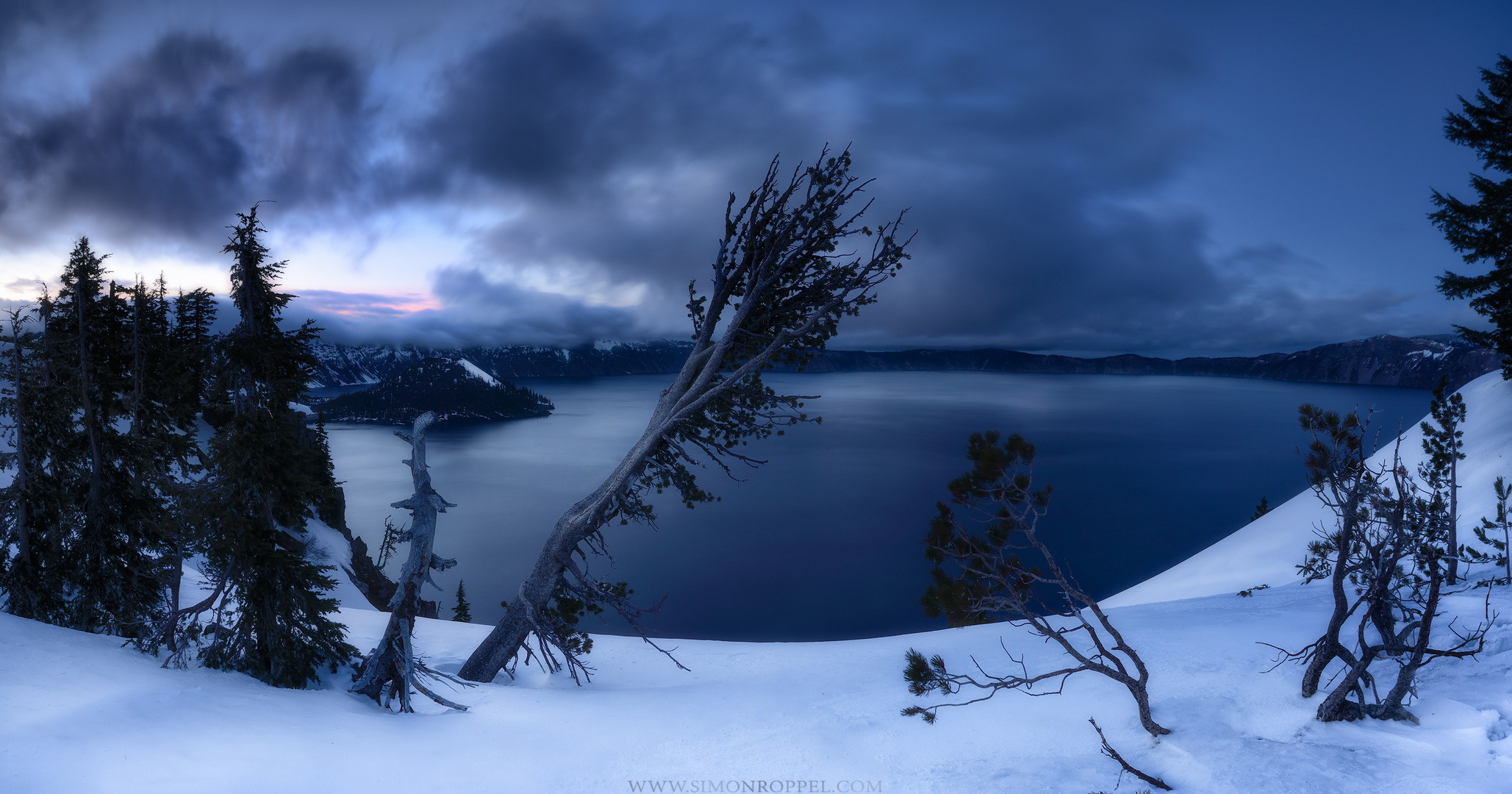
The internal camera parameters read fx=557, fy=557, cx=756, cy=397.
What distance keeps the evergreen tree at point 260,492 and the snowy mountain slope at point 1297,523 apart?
51.3ft

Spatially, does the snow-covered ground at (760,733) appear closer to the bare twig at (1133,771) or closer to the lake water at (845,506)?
the bare twig at (1133,771)

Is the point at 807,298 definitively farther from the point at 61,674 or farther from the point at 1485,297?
the point at 1485,297

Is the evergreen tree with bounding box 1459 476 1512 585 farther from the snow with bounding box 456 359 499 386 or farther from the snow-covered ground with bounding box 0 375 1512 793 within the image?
the snow with bounding box 456 359 499 386

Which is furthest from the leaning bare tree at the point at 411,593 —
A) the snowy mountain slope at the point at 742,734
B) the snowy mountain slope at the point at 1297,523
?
the snowy mountain slope at the point at 1297,523

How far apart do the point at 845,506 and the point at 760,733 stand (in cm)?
4206

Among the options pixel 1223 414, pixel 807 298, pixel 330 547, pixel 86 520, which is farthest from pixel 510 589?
pixel 1223 414

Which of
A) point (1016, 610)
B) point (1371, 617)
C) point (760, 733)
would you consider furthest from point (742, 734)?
point (1371, 617)

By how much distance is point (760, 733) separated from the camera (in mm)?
5453

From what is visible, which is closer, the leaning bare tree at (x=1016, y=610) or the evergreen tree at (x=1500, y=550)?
the leaning bare tree at (x=1016, y=610)

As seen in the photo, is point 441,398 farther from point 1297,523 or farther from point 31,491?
point 1297,523

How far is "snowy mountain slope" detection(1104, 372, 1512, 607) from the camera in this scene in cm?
1057

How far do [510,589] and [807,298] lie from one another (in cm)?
4042

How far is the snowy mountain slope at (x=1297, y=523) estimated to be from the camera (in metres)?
10.6

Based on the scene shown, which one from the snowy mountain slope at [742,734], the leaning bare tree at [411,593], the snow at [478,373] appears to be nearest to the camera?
the snowy mountain slope at [742,734]
